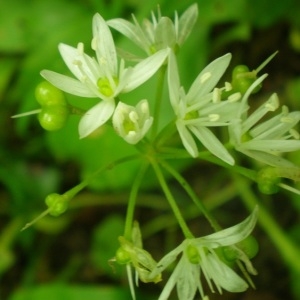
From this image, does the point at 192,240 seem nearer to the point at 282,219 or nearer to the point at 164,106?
the point at 164,106

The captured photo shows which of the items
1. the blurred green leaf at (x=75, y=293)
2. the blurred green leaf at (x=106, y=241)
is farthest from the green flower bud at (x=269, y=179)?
the blurred green leaf at (x=106, y=241)

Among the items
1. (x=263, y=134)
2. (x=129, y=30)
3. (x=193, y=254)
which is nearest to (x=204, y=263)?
(x=193, y=254)

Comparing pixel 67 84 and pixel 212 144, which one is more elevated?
pixel 67 84

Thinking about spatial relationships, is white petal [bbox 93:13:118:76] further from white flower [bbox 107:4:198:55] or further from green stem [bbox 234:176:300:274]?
green stem [bbox 234:176:300:274]

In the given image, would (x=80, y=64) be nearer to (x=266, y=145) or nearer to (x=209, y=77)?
(x=209, y=77)

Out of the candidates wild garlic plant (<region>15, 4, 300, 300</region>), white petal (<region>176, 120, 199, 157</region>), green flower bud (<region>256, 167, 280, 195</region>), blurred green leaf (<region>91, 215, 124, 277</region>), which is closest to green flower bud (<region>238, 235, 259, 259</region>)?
wild garlic plant (<region>15, 4, 300, 300</region>)

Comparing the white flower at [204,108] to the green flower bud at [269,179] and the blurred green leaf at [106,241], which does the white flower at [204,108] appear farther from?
the blurred green leaf at [106,241]
